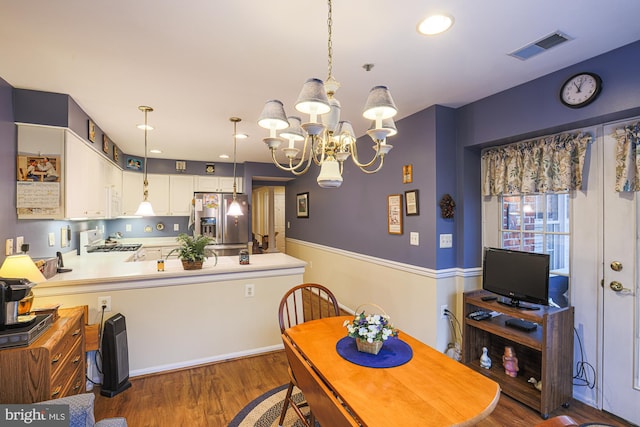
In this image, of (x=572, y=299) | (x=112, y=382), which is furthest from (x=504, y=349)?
(x=112, y=382)

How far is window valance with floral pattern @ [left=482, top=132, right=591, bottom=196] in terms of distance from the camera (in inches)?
92.7

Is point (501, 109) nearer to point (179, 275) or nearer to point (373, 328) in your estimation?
point (373, 328)

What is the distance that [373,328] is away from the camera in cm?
165

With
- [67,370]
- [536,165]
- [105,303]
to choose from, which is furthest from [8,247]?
[536,165]

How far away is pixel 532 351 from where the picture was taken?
2617 mm

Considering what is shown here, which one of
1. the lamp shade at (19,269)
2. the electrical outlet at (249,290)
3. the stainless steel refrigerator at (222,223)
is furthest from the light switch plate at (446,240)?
the stainless steel refrigerator at (222,223)

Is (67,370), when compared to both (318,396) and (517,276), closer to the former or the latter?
(318,396)

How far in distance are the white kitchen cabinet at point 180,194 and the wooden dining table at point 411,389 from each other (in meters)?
4.81

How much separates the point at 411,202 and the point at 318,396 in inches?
88.8

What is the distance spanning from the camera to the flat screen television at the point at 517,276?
2.35 metres

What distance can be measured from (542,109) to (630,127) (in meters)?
0.53

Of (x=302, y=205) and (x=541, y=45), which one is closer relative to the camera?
(x=541, y=45)

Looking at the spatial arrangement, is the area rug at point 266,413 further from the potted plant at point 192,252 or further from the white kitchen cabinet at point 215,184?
the white kitchen cabinet at point 215,184

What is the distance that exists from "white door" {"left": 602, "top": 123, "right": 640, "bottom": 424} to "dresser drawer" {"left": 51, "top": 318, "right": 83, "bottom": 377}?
11.9 feet
